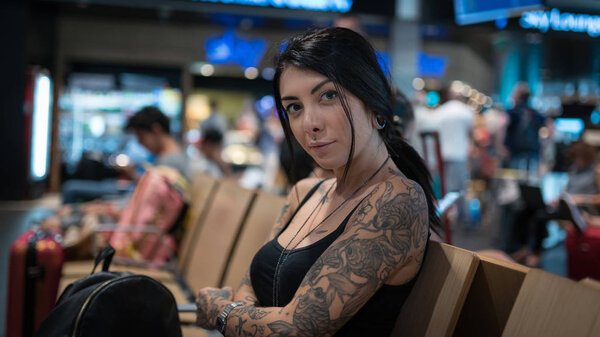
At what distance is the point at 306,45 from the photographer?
1665mm

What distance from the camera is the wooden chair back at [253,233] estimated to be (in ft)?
9.11

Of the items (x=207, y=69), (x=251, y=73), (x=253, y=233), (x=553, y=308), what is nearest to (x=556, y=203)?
(x=253, y=233)

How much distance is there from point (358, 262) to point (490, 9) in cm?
368

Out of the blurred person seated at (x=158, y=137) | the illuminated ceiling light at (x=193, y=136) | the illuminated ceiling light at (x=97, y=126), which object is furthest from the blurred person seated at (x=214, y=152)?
the illuminated ceiling light at (x=97, y=126)

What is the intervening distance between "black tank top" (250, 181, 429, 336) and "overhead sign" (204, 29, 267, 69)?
10.7m

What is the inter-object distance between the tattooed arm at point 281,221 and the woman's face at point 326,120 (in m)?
0.45

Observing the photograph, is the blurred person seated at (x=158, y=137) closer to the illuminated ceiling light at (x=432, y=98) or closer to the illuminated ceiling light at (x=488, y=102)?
the illuminated ceiling light at (x=432, y=98)

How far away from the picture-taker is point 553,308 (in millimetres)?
1197

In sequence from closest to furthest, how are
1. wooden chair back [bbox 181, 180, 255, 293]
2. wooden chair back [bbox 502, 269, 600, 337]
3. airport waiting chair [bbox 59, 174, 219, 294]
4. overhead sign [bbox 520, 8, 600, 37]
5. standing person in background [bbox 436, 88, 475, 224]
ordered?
wooden chair back [bbox 502, 269, 600, 337] → wooden chair back [bbox 181, 180, 255, 293] → airport waiting chair [bbox 59, 174, 219, 294] → overhead sign [bbox 520, 8, 600, 37] → standing person in background [bbox 436, 88, 475, 224]

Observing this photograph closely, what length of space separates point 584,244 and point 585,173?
7.14 ft

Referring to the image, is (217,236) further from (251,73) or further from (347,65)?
(251,73)

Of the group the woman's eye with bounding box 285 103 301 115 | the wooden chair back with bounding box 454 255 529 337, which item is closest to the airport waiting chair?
the woman's eye with bounding box 285 103 301 115

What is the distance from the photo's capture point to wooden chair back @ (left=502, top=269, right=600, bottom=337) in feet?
3.66

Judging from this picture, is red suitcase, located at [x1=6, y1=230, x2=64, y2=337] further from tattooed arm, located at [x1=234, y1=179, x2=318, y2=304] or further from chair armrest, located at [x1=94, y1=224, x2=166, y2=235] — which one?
tattooed arm, located at [x1=234, y1=179, x2=318, y2=304]
